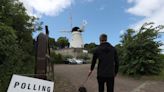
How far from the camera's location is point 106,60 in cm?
691

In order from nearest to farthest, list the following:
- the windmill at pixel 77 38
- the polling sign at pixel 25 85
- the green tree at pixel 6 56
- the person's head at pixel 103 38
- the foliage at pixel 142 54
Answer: the polling sign at pixel 25 85, the person's head at pixel 103 38, the green tree at pixel 6 56, the foliage at pixel 142 54, the windmill at pixel 77 38

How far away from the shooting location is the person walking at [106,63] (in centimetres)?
686

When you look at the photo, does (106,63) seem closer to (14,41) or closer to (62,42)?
(14,41)

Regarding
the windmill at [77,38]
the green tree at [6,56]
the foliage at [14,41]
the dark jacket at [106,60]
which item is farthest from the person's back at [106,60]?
the windmill at [77,38]

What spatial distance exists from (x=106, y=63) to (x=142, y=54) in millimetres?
11281

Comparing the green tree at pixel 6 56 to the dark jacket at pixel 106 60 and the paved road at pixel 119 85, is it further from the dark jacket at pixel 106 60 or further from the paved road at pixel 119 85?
the dark jacket at pixel 106 60

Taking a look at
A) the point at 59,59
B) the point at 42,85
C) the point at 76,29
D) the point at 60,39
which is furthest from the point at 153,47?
the point at 60,39

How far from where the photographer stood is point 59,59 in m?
46.2

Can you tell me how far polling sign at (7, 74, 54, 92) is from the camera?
400cm

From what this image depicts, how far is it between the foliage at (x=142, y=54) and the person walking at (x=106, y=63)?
1067 cm

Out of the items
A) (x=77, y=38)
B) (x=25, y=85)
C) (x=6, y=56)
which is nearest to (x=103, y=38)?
(x=25, y=85)

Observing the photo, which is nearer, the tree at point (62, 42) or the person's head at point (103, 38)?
the person's head at point (103, 38)

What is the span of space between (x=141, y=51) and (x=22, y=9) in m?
7.53

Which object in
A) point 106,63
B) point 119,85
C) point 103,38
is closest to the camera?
point 106,63
